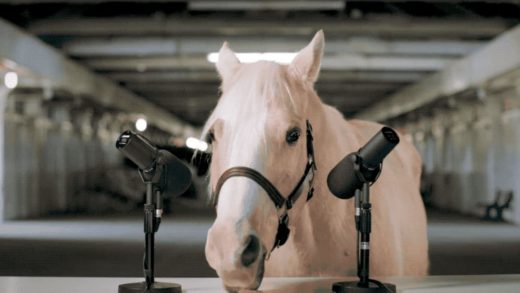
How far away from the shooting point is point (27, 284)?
2.29m

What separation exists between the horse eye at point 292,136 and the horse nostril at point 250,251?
341mm

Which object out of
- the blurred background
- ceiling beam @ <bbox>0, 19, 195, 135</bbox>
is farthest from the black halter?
ceiling beam @ <bbox>0, 19, 195, 135</bbox>

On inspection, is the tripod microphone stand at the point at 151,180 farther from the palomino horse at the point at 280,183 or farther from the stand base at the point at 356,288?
the stand base at the point at 356,288

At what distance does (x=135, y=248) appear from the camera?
917cm

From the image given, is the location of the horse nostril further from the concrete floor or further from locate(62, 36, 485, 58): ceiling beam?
locate(62, 36, 485, 58): ceiling beam

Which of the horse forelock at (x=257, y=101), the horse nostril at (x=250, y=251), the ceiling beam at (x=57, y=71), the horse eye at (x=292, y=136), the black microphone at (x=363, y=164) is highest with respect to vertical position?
the ceiling beam at (x=57, y=71)

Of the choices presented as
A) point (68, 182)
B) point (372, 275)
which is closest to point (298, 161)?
point (372, 275)

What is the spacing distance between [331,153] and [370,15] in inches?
385

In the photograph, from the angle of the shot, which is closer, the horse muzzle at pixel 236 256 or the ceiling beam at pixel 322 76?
the horse muzzle at pixel 236 256

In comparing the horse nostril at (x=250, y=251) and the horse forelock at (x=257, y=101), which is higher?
the horse forelock at (x=257, y=101)

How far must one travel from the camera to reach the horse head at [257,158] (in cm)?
165

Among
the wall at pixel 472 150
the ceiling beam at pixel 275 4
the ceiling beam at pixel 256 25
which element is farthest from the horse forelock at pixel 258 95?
the wall at pixel 472 150

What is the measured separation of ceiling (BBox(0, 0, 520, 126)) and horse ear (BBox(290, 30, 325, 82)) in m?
8.05

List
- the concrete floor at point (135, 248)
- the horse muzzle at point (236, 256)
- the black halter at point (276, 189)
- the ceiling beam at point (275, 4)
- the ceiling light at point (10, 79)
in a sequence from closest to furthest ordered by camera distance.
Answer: the horse muzzle at point (236, 256) < the black halter at point (276, 189) < the concrete floor at point (135, 248) < the ceiling beam at point (275, 4) < the ceiling light at point (10, 79)
